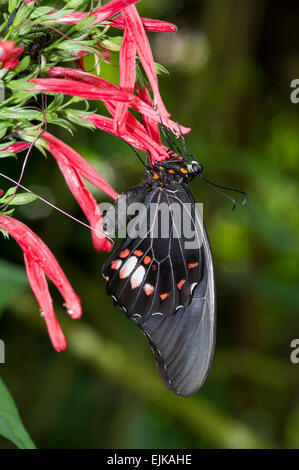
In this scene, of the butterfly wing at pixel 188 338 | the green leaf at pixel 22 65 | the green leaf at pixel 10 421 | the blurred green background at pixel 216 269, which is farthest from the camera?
the blurred green background at pixel 216 269

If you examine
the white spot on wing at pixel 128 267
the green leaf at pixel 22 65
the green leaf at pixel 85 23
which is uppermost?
the green leaf at pixel 85 23

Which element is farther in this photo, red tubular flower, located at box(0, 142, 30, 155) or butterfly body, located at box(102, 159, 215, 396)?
butterfly body, located at box(102, 159, 215, 396)

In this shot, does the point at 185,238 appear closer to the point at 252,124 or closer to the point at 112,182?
the point at 112,182

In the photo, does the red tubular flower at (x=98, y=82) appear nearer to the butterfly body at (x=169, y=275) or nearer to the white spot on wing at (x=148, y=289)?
the butterfly body at (x=169, y=275)

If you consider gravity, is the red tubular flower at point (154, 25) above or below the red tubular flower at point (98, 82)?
above

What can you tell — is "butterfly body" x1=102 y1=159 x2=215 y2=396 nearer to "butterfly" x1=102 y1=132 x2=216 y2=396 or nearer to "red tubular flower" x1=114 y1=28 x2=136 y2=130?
"butterfly" x1=102 y1=132 x2=216 y2=396

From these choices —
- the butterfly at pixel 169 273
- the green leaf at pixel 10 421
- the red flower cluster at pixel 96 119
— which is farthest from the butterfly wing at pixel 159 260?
the green leaf at pixel 10 421

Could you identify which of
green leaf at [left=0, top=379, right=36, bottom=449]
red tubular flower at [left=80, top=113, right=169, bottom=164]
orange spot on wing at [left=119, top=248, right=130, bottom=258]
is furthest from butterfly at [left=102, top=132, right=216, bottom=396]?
green leaf at [left=0, top=379, right=36, bottom=449]

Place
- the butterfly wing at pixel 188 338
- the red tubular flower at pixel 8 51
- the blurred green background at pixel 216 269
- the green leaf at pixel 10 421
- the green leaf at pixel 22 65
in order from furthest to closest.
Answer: the blurred green background at pixel 216 269 < the butterfly wing at pixel 188 338 < the green leaf at pixel 10 421 < the green leaf at pixel 22 65 < the red tubular flower at pixel 8 51
